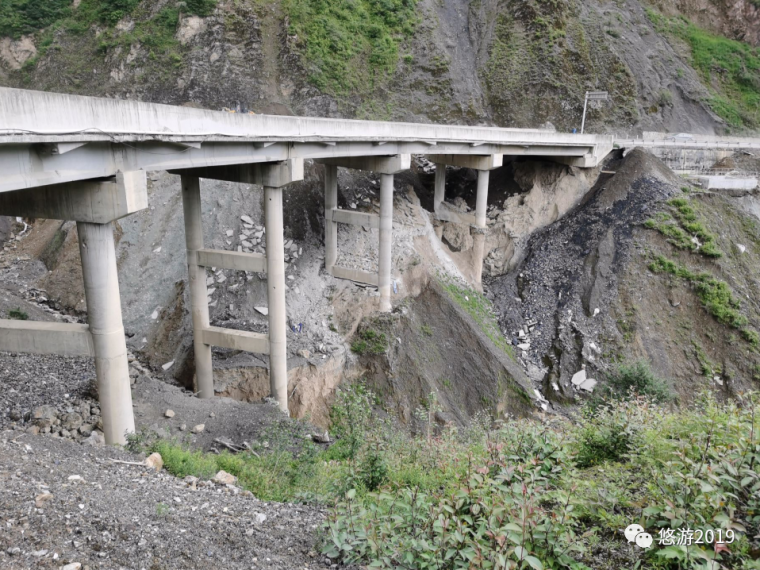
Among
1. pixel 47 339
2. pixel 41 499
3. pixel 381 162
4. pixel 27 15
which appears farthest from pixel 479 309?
pixel 27 15

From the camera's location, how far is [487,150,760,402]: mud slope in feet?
72.7

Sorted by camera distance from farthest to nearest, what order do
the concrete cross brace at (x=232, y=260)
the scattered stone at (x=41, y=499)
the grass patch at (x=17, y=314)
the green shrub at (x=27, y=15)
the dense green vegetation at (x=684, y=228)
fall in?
the green shrub at (x=27, y=15)
the dense green vegetation at (x=684, y=228)
the grass patch at (x=17, y=314)
the concrete cross brace at (x=232, y=260)
the scattered stone at (x=41, y=499)

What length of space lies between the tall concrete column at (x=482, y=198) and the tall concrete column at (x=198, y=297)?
1395cm

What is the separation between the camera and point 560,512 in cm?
547

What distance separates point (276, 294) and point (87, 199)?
7.05 metres

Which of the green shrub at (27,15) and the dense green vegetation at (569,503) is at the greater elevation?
the green shrub at (27,15)

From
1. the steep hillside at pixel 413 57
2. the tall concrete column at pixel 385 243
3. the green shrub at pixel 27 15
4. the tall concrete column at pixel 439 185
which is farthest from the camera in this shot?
the green shrub at pixel 27 15

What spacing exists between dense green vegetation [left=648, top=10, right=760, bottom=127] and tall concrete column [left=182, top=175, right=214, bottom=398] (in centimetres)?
4232

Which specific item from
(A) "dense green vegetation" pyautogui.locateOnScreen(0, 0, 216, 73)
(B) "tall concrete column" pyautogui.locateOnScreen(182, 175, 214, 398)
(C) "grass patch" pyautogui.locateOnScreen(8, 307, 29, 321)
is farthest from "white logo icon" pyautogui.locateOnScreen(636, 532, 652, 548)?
(A) "dense green vegetation" pyautogui.locateOnScreen(0, 0, 216, 73)

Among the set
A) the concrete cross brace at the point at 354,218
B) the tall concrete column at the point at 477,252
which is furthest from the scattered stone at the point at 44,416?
the tall concrete column at the point at 477,252

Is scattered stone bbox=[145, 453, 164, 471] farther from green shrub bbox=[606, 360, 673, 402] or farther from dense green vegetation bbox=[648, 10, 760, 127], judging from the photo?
dense green vegetation bbox=[648, 10, 760, 127]

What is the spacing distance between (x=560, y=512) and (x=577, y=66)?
4141 cm

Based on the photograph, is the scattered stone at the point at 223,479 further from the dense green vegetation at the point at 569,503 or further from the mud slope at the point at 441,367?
the mud slope at the point at 441,367

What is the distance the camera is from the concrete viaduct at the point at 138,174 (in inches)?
315
